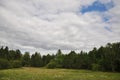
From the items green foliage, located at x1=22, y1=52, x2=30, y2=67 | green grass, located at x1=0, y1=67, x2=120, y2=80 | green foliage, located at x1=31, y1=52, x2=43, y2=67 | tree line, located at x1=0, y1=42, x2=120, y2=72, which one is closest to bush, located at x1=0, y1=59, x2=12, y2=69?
tree line, located at x1=0, y1=42, x2=120, y2=72

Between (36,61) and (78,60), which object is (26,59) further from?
(78,60)

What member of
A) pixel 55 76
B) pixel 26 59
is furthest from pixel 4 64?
pixel 55 76

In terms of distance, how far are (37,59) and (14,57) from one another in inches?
646

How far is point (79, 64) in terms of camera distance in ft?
306

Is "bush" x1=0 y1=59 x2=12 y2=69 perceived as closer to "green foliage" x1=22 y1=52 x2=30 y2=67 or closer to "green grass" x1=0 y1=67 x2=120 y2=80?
"green foliage" x1=22 y1=52 x2=30 y2=67

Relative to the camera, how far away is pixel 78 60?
93.8m

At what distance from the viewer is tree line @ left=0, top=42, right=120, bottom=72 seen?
70.2 m

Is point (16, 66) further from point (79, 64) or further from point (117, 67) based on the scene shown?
point (117, 67)

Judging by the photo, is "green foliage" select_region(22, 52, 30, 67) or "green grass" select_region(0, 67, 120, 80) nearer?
"green grass" select_region(0, 67, 120, 80)

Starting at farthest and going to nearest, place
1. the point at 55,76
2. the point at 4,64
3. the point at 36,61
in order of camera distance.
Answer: the point at 36,61, the point at 4,64, the point at 55,76

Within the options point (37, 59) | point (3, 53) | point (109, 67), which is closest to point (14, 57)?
point (3, 53)

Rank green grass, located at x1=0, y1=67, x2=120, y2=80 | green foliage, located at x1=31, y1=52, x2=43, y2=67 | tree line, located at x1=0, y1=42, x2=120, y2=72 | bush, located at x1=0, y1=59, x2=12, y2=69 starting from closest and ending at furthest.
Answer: green grass, located at x1=0, y1=67, x2=120, y2=80, tree line, located at x1=0, y1=42, x2=120, y2=72, bush, located at x1=0, y1=59, x2=12, y2=69, green foliage, located at x1=31, y1=52, x2=43, y2=67

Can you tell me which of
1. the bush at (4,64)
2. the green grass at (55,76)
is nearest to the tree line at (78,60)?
the bush at (4,64)

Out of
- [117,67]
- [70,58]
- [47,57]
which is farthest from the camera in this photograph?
[47,57]
